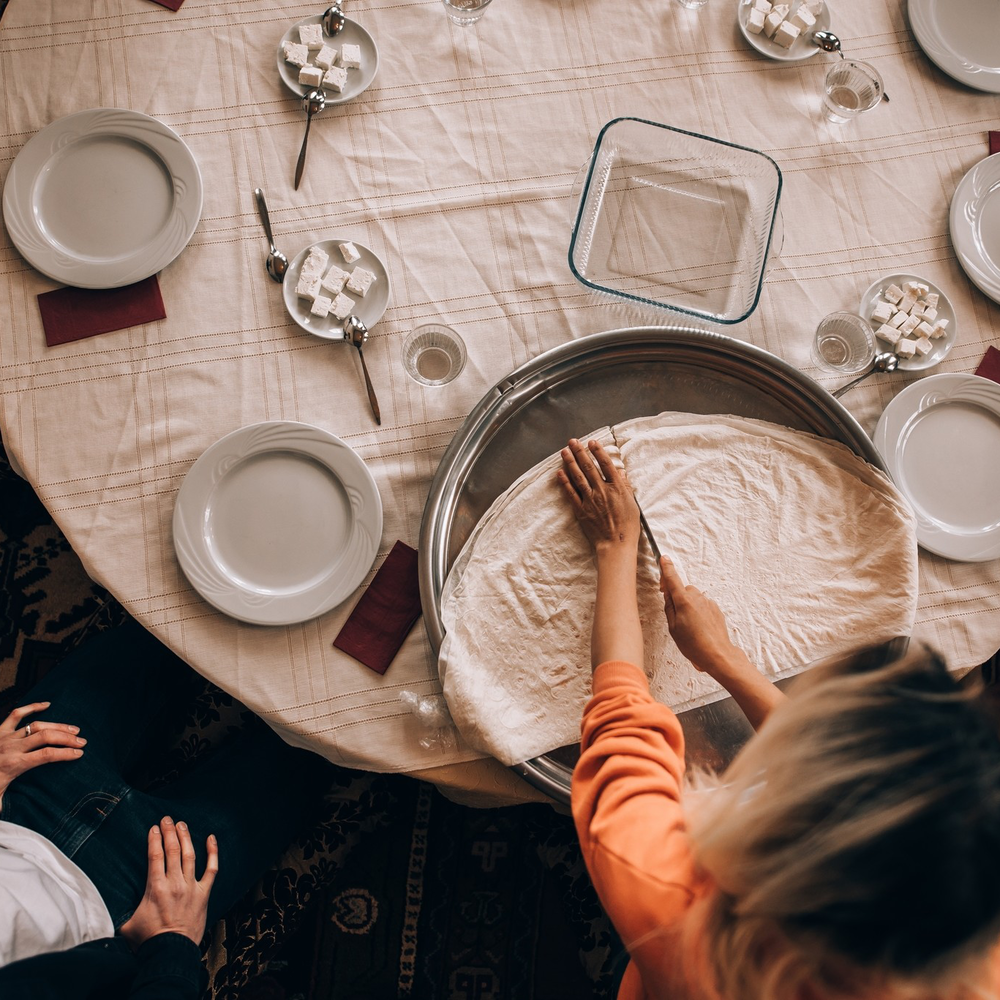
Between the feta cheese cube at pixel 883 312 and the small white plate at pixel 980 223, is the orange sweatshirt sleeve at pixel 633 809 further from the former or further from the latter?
the small white plate at pixel 980 223

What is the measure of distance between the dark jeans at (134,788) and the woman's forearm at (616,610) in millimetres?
736

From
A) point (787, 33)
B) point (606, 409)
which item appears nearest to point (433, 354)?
point (606, 409)

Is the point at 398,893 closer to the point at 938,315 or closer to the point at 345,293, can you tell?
the point at 345,293

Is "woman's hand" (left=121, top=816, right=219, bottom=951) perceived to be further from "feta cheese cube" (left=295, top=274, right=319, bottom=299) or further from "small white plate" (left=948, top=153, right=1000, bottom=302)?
"small white plate" (left=948, top=153, right=1000, bottom=302)

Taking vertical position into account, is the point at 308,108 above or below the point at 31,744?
above

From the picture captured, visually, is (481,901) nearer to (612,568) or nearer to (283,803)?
(283,803)

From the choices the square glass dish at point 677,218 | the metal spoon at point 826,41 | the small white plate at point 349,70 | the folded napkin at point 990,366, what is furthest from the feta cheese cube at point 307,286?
the folded napkin at point 990,366

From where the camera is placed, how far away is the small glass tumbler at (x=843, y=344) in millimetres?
1117

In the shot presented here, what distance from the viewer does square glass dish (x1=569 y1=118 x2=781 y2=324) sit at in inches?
44.3

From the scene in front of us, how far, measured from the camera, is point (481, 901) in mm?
1558

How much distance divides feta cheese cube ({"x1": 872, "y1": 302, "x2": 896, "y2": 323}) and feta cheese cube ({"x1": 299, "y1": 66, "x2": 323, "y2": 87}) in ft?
3.00


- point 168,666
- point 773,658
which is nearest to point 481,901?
point 168,666

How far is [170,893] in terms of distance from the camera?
3.57 feet

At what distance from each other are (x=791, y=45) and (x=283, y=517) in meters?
1.11
